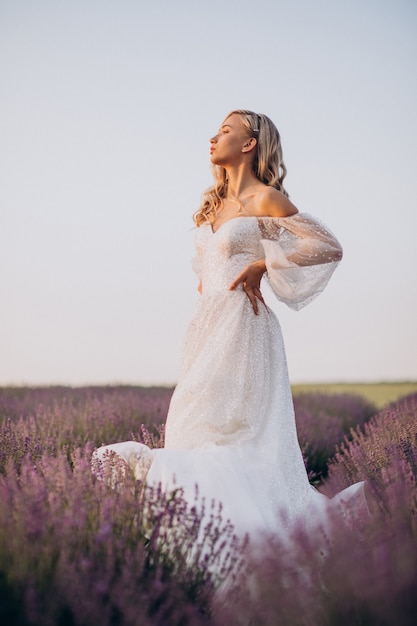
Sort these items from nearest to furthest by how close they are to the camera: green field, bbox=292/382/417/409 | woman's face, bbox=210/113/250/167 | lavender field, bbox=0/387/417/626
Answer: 1. lavender field, bbox=0/387/417/626
2. woman's face, bbox=210/113/250/167
3. green field, bbox=292/382/417/409

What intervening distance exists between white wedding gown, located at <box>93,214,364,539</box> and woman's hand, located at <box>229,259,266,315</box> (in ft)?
0.13

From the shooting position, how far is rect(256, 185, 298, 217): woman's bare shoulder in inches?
140

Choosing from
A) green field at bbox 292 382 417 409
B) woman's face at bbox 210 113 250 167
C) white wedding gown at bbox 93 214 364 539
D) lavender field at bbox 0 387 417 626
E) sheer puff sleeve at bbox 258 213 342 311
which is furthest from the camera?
green field at bbox 292 382 417 409

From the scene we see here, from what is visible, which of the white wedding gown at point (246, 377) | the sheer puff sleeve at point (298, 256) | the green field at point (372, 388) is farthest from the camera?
the green field at point (372, 388)

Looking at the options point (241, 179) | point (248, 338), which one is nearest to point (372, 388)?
point (241, 179)

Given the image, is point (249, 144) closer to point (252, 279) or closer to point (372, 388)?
point (252, 279)

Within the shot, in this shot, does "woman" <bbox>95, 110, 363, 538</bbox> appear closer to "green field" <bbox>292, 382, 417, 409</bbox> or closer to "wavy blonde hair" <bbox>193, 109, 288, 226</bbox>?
"wavy blonde hair" <bbox>193, 109, 288, 226</bbox>

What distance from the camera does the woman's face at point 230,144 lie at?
379 centimetres

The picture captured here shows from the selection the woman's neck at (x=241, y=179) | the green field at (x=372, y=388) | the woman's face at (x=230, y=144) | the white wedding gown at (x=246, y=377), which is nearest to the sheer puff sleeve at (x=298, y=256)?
the white wedding gown at (x=246, y=377)

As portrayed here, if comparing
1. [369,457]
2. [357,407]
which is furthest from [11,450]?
[357,407]

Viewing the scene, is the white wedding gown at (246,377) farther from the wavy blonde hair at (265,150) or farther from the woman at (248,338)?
the wavy blonde hair at (265,150)

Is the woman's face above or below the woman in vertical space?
above

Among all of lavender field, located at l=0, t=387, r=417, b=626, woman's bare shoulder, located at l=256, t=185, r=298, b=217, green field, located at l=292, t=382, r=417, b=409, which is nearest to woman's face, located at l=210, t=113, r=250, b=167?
woman's bare shoulder, located at l=256, t=185, r=298, b=217

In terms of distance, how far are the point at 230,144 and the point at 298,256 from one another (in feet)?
2.43
